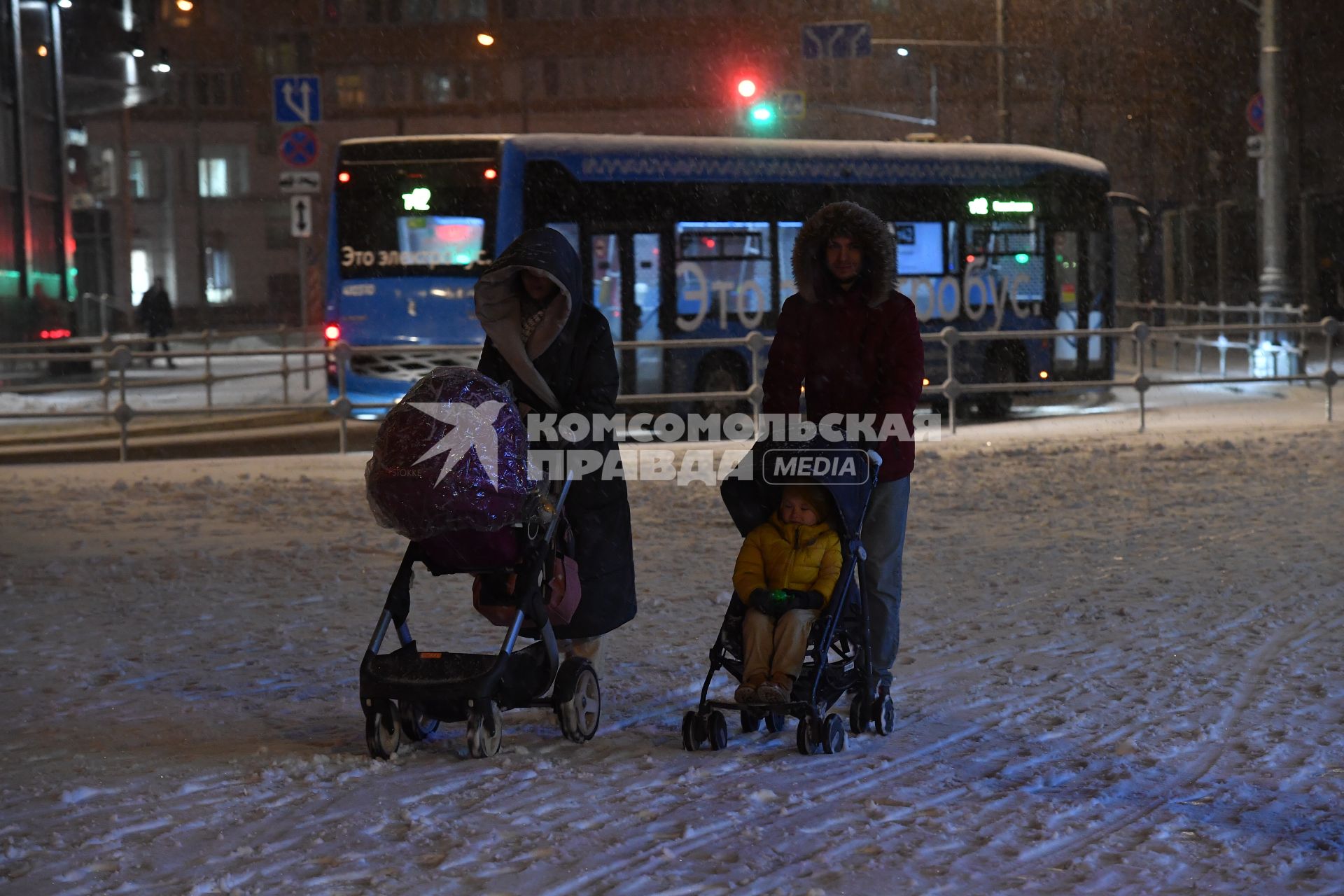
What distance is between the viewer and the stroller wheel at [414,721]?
521cm

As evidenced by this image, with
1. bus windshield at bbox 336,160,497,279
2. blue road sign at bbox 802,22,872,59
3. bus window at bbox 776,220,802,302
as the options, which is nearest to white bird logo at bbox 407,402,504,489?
bus windshield at bbox 336,160,497,279

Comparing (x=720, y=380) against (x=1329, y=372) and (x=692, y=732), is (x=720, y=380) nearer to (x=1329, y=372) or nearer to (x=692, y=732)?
(x=1329, y=372)

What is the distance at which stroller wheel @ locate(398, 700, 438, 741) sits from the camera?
205 inches

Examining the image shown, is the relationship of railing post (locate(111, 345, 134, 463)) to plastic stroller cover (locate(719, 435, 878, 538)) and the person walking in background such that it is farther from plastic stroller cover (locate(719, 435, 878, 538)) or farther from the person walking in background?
the person walking in background

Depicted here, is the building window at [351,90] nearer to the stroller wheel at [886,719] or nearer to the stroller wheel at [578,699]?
the stroller wheel at [578,699]

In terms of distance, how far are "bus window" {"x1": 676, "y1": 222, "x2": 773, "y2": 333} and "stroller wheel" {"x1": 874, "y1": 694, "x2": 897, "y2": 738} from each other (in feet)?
40.5

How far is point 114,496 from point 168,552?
3.00 meters

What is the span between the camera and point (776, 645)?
525 centimetres

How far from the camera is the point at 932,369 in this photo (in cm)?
1792

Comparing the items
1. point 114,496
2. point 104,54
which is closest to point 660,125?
point 104,54

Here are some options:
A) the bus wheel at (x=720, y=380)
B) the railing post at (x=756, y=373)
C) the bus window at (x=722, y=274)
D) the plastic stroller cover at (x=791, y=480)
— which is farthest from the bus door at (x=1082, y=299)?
the plastic stroller cover at (x=791, y=480)

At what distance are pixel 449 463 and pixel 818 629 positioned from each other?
1.32 meters

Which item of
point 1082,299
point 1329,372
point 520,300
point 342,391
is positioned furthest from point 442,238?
point 520,300

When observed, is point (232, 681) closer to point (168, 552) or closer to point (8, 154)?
point (168, 552)
